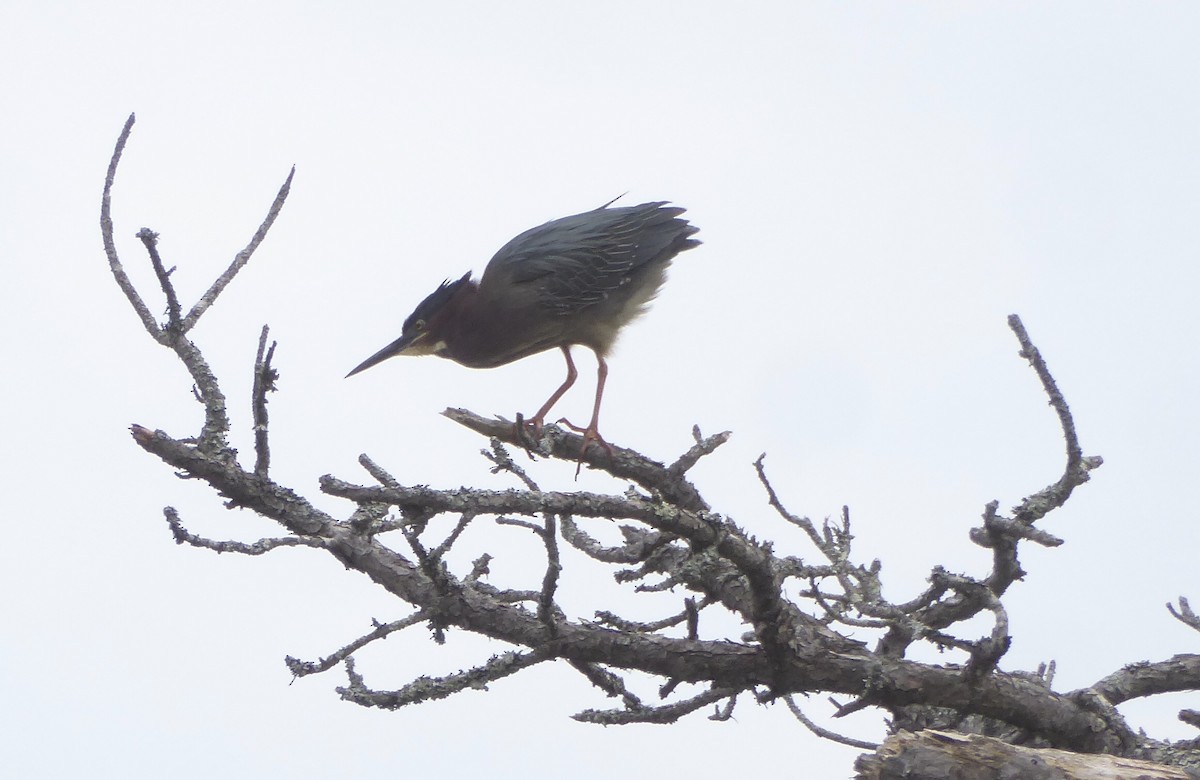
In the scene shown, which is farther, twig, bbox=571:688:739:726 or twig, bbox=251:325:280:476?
twig, bbox=571:688:739:726

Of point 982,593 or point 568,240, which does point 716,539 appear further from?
point 568,240

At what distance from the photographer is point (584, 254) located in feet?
21.7

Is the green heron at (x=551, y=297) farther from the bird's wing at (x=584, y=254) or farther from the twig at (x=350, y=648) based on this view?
the twig at (x=350, y=648)

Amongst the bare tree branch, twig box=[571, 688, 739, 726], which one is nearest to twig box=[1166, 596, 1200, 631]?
the bare tree branch

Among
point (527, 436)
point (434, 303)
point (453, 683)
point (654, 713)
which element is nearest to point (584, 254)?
point (434, 303)

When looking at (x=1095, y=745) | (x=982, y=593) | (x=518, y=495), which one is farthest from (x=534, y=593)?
(x=1095, y=745)

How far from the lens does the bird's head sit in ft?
20.5

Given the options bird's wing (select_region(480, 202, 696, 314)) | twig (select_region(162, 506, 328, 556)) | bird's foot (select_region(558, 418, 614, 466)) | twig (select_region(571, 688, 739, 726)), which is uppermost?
bird's wing (select_region(480, 202, 696, 314))

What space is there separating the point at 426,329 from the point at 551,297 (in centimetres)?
70

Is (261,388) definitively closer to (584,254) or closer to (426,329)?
(426,329)

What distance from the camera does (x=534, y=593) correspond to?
398cm

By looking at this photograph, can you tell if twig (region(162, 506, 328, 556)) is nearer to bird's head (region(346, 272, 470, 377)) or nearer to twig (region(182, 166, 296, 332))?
twig (region(182, 166, 296, 332))

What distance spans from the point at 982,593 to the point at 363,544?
1.85m

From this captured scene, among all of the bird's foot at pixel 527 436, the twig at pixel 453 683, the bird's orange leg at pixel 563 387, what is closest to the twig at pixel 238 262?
the twig at pixel 453 683
